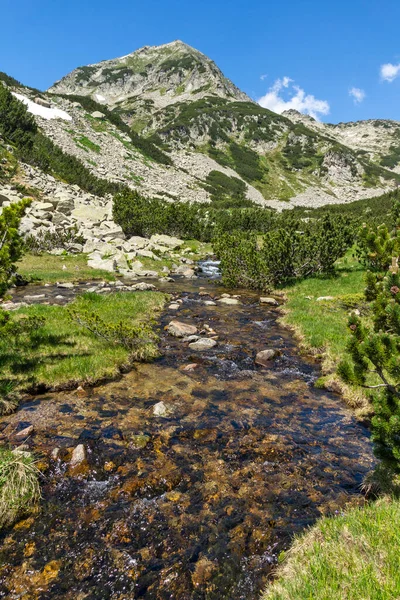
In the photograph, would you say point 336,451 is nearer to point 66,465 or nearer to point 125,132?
point 66,465

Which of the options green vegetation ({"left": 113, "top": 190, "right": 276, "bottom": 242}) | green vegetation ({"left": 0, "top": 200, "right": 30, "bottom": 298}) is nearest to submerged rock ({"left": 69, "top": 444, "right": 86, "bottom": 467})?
green vegetation ({"left": 0, "top": 200, "right": 30, "bottom": 298})

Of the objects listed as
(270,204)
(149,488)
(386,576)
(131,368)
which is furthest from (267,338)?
(270,204)

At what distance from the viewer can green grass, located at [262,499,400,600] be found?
3271 mm

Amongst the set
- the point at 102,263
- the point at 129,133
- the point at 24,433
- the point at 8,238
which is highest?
the point at 129,133

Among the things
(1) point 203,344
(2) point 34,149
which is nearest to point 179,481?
(1) point 203,344

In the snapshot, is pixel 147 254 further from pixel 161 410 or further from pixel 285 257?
pixel 161 410

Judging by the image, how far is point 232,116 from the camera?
575 ft

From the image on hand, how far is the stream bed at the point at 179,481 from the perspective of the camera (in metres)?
4.63

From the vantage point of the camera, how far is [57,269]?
28969mm

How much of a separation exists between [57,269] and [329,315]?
22.2 meters

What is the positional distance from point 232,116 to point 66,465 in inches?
7679

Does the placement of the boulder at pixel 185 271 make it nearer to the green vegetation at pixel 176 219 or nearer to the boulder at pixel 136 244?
the green vegetation at pixel 176 219

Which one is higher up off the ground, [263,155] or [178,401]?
[263,155]

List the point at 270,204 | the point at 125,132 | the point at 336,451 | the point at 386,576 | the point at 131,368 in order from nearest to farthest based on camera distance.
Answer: the point at 386,576
the point at 336,451
the point at 131,368
the point at 125,132
the point at 270,204
